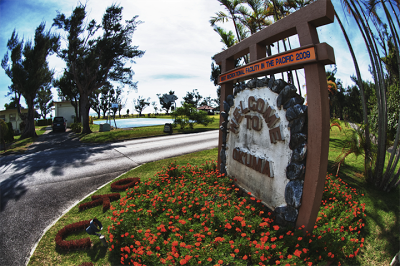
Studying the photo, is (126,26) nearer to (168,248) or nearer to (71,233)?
(71,233)

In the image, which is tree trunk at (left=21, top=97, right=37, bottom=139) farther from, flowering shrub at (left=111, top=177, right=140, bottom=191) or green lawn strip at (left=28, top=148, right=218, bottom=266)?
green lawn strip at (left=28, top=148, right=218, bottom=266)

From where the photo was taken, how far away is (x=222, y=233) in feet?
12.9

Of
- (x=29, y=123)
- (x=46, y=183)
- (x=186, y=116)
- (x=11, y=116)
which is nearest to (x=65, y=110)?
(x=11, y=116)

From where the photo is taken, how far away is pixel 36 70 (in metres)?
20.4

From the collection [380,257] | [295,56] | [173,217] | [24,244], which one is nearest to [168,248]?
[173,217]

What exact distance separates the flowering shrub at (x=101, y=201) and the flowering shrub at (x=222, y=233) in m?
0.87

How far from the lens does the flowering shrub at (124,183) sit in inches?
264

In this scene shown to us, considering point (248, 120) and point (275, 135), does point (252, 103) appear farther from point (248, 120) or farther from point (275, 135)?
point (275, 135)

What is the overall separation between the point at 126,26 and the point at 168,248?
2328cm

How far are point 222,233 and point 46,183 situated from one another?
6.91m

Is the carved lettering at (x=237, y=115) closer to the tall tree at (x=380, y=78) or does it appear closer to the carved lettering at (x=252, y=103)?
the carved lettering at (x=252, y=103)

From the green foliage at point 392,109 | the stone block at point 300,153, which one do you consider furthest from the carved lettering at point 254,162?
the green foliage at point 392,109

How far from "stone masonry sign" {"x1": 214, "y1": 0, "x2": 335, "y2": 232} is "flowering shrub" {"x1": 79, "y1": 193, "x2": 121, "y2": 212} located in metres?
3.61

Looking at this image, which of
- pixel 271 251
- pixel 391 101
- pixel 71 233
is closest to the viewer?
pixel 271 251
